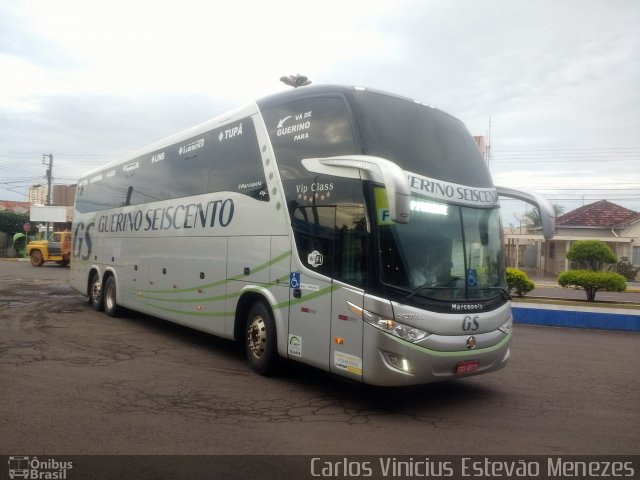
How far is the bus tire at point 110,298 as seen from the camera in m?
12.5

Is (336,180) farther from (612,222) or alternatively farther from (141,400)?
(612,222)

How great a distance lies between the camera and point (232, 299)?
8000mm

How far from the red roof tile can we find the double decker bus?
32171 millimetres

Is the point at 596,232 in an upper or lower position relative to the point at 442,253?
upper

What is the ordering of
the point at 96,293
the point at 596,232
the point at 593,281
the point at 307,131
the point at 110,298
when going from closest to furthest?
the point at 307,131, the point at 110,298, the point at 96,293, the point at 593,281, the point at 596,232

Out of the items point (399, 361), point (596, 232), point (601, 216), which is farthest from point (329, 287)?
point (601, 216)

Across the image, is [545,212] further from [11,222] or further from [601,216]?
[11,222]

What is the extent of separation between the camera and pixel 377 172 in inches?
211

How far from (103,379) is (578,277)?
13.9 metres

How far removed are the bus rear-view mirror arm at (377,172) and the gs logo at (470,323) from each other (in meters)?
1.62

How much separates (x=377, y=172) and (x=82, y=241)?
1177 cm

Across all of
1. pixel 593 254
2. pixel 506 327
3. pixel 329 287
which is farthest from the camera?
pixel 593 254

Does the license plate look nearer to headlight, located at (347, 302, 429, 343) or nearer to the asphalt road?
the asphalt road

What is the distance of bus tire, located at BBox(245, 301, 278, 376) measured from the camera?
7.11 metres
